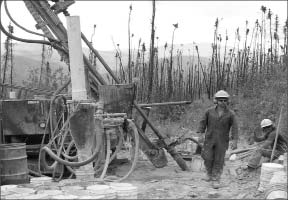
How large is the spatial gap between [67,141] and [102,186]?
7.41 ft

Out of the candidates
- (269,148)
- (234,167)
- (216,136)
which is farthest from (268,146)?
(234,167)

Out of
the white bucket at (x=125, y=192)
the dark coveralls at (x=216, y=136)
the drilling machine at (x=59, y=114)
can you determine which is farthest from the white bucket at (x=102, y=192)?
the dark coveralls at (x=216, y=136)

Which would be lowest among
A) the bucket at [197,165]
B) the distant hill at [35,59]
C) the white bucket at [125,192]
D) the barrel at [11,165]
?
the bucket at [197,165]

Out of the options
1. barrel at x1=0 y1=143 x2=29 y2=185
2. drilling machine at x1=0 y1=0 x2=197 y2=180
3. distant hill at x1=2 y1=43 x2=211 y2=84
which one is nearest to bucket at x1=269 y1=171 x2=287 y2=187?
drilling machine at x1=0 y1=0 x2=197 y2=180

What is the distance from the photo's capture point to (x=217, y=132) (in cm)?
743

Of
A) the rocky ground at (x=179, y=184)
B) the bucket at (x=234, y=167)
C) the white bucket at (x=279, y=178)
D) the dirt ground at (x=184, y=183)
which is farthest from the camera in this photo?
the bucket at (x=234, y=167)

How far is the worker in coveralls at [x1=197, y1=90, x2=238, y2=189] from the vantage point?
7418 millimetres

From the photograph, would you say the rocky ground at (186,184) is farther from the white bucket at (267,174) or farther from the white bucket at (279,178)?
the white bucket at (279,178)

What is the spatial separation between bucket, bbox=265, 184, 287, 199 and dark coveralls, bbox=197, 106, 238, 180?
1599 mm

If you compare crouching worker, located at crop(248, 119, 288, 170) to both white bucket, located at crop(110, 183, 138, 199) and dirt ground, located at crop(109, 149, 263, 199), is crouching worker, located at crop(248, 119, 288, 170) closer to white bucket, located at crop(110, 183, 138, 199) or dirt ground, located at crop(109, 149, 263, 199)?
dirt ground, located at crop(109, 149, 263, 199)

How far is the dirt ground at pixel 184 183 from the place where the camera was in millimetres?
6402

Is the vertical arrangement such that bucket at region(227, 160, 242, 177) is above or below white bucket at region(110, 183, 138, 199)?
below

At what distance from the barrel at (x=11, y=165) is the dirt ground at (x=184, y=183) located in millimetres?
1654

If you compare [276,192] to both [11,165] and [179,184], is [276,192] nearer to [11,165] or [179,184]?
[179,184]
